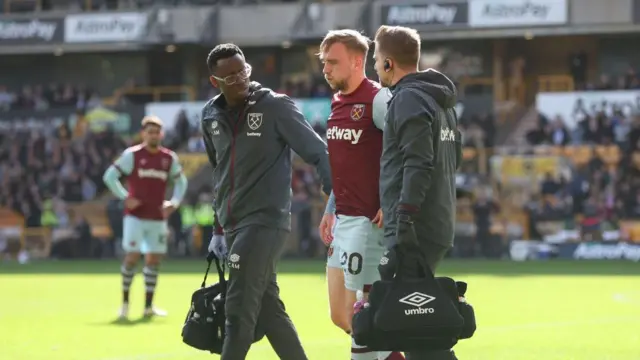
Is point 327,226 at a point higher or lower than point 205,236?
higher

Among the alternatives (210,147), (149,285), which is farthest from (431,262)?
(149,285)

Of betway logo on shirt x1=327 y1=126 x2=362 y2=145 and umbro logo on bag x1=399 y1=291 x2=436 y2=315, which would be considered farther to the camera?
betway logo on shirt x1=327 y1=126 x2=362 y2=145

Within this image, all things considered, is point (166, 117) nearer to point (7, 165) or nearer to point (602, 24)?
point (7, 165)

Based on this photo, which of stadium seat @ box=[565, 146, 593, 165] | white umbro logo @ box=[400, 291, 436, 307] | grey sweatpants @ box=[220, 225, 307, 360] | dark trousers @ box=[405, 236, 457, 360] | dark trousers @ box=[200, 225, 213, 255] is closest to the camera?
white umbro logo @ box=[400, 291, 436, 307]

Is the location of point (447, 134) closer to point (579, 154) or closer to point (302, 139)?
point (302, 139)

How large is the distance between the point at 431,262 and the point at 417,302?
40 cm

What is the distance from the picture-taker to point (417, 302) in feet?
24.8

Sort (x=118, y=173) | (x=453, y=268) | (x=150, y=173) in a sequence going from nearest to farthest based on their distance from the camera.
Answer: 1. (x=150, y=173)
2. (x=118, y=173)
3. (x=453, y=268)

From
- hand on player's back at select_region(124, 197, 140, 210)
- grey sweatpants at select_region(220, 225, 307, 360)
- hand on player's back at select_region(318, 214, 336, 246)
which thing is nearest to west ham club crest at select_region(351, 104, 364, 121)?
hand on player's back at select_region(318, 214, 336, 246)

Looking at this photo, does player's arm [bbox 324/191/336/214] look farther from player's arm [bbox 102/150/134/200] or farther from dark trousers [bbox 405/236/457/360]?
player's arm [bbox 102/150/134/200]

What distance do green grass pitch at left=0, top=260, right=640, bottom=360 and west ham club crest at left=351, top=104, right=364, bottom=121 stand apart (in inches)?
136

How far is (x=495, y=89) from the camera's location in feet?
141

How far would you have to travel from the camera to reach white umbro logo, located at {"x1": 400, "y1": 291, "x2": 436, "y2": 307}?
7.54 metres

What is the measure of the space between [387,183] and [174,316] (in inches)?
362
